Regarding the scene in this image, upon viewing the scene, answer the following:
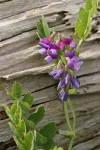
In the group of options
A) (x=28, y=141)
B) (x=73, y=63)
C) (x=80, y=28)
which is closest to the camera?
(x=28, y=141)

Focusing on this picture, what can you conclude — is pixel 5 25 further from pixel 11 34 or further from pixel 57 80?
pixel 57 80

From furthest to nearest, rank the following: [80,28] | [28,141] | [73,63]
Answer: [80,28], [73,63], [28,141]

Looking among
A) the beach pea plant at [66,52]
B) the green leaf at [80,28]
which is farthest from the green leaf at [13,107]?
the green leaf at [80,28]

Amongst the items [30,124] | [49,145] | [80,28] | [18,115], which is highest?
[80,28]

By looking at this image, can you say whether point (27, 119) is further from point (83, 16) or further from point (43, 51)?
point (83, 16)

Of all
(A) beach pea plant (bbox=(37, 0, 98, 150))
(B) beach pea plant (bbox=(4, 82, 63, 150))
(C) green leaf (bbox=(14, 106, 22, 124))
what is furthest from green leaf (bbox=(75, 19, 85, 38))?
(C) green leaf (bbox=(14, 106, 22, 124))

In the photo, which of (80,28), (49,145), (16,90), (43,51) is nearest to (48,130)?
(49,145)

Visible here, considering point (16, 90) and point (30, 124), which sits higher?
point (16, 90)

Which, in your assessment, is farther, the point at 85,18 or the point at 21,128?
the point at 85,18
